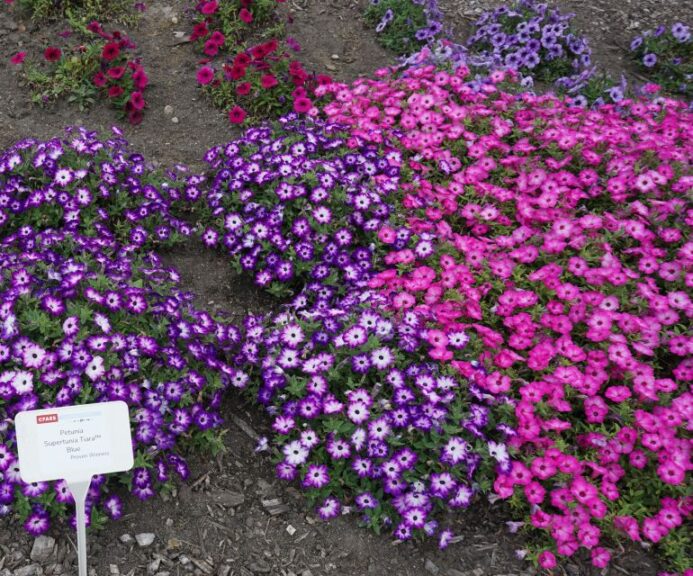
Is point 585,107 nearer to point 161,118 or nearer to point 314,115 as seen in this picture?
point 314,115

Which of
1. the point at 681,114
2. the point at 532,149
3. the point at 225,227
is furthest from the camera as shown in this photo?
the point at 681,114

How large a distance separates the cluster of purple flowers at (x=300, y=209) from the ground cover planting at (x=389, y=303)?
0.02 meters

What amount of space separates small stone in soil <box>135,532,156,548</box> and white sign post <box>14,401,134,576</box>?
51 cm

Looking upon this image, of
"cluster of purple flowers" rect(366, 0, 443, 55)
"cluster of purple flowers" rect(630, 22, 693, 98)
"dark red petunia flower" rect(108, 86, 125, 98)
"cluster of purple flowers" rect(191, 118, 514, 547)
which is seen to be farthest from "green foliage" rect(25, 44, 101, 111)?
"cluster of purple flowers" rect(630, 22, 693, 98)

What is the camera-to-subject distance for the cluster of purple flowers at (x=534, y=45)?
19.6 ft

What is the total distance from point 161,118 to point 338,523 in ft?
12.1

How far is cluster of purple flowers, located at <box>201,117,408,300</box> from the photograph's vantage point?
3889 millimetres

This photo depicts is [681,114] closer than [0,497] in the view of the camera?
No

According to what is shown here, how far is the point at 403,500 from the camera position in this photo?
286cm

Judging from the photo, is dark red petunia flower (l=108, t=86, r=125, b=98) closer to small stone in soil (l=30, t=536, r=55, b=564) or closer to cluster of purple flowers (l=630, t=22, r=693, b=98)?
small stone in soil (l=30, t=536, r=55, b=564)

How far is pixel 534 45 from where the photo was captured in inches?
237

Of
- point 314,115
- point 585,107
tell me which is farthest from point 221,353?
point 585,107

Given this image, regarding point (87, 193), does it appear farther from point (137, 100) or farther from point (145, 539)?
point (145, 539)

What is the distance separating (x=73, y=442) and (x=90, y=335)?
784mm
